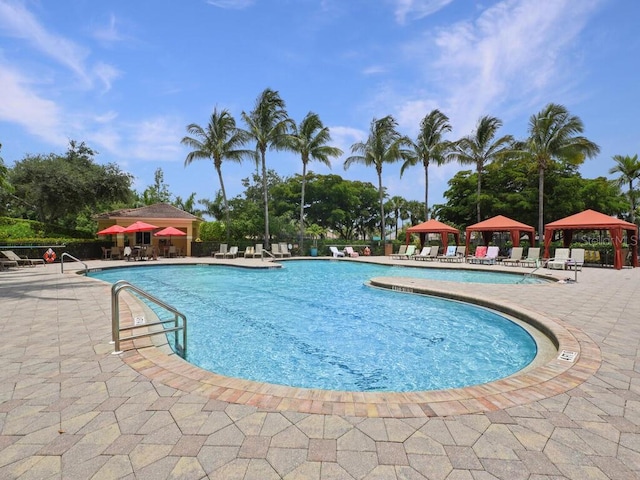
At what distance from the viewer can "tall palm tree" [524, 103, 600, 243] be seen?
22.2m

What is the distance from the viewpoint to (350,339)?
20.0 feet

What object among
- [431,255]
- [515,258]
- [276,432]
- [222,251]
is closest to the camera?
[276,432]

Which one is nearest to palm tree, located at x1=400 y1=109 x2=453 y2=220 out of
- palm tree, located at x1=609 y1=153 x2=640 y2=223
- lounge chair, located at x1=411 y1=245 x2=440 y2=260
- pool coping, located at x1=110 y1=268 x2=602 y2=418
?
lounge chair, located at x1=411 y1=245 x2=440 y2=260

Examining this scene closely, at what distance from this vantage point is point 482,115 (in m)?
26.9

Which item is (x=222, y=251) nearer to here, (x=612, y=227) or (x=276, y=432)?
(x=276, y=432)

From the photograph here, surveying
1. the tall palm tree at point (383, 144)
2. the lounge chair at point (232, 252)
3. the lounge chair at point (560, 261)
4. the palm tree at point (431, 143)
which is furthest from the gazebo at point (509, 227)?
the lounge chair at point (232, 252)

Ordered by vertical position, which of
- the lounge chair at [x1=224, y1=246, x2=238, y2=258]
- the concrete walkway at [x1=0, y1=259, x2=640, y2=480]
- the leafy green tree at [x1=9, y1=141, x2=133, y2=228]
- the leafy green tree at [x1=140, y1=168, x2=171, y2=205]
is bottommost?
the concrete walkway at [x1=0, y1=259, x2=640, y2=480]

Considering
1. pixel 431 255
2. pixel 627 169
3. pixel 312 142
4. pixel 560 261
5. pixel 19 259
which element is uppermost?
pixel 312 142

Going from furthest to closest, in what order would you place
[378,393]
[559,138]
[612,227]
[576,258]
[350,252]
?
[350,252] < [559,138] < [612,227] < [576,258] < [378,393]

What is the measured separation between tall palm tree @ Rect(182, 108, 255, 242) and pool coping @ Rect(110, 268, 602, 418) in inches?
893

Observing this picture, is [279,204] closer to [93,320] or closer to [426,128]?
[426,128]

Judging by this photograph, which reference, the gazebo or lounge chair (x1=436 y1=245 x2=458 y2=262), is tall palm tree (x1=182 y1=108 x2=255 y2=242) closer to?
lounge chair (x1=436 y1=245 x2=458 y2=262)

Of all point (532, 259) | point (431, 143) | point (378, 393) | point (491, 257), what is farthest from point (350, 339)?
point (431, 143)

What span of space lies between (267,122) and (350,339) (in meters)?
21.7
